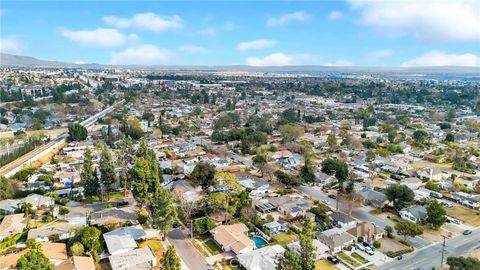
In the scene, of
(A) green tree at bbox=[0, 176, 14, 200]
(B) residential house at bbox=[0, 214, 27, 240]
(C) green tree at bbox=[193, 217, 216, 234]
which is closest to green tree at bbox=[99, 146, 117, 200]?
(B) residential house at bbox=[0, 214, 27, 240]

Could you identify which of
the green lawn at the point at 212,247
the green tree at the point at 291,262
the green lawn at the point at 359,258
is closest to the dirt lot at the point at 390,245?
the green lawn at the point at 359,258

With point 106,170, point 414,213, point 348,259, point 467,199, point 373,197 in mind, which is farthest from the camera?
point 467,199

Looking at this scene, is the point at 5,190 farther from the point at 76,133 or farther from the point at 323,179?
the point at 323,179

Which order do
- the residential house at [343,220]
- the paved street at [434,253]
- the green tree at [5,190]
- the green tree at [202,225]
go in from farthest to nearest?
the green tree at [5,190] < the residential house at [343,220] < the green tree at [202,225] < the paved street at [434,253]

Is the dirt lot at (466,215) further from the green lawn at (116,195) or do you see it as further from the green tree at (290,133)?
the green lawn at (116,195)

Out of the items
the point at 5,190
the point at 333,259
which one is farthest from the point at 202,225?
the point at 5,190

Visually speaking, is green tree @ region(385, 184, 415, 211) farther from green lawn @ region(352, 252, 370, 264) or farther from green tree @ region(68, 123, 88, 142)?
green tree @ region(68, 123, 88, 142)
